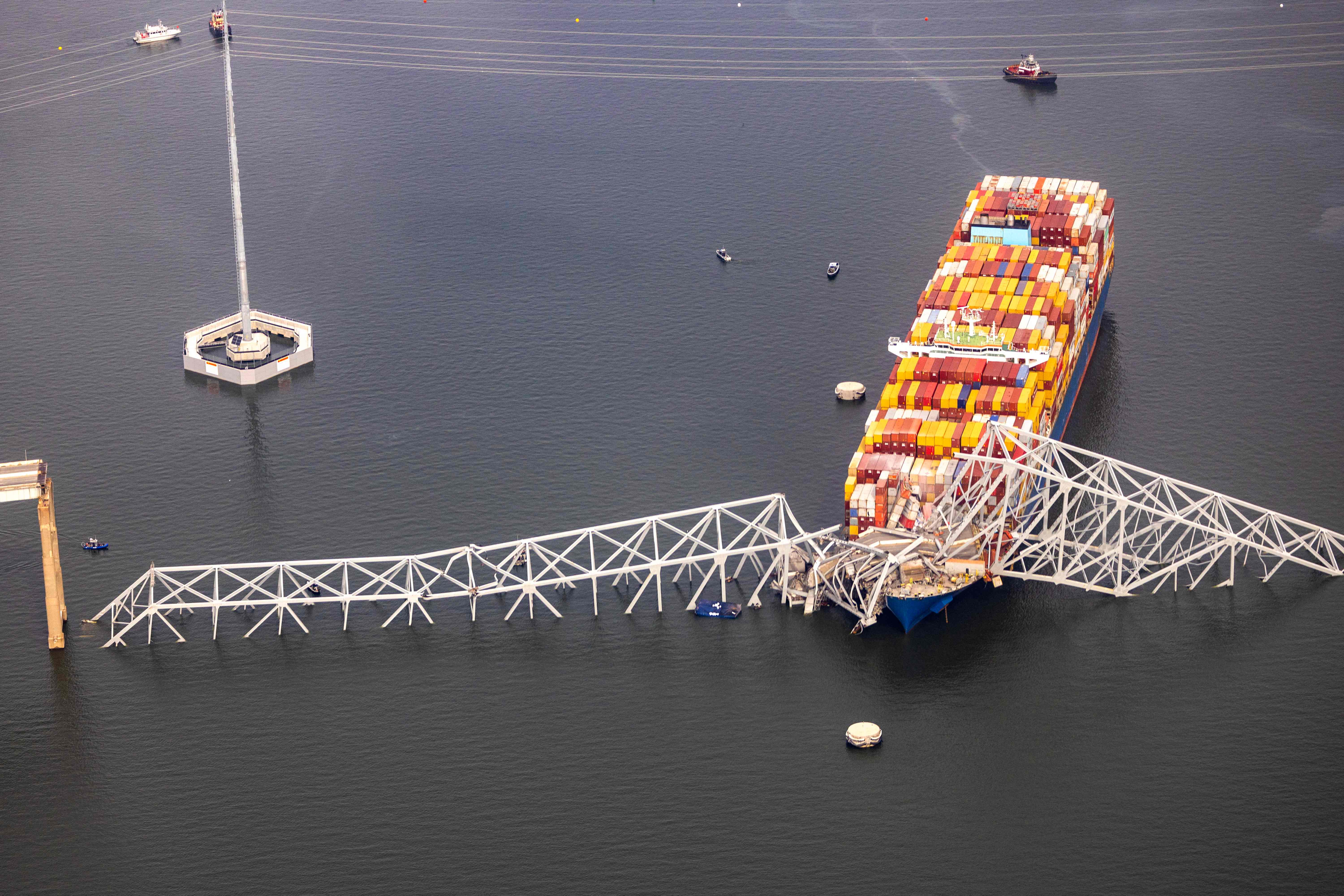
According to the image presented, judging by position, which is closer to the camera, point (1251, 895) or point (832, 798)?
point (1251, 895)

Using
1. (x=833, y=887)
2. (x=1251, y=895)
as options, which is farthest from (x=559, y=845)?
(x=1251, y=895)

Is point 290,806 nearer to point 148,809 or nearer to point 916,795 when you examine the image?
point 148,809

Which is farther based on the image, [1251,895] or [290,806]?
[290,806]

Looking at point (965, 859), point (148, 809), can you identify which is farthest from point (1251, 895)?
point (148, 809)

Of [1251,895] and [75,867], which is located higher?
[75,867]

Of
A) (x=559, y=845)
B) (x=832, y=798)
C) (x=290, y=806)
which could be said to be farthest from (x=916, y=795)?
(x=290, y=806)

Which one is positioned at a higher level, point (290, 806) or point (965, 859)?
point (290, 806)

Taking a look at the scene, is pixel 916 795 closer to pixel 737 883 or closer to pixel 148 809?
pixel 737 883
